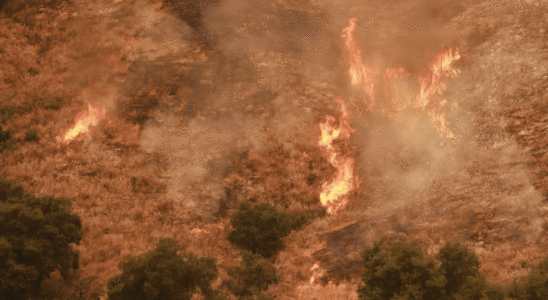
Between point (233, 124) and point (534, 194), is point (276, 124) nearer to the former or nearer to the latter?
point (233, 124)

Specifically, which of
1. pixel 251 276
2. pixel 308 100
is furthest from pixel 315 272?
pixel 308 100

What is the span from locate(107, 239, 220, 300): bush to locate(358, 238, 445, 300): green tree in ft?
15.6

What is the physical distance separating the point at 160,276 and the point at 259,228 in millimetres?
5233

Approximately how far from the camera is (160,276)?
524 inches

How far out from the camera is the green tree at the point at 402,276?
13.0 meters

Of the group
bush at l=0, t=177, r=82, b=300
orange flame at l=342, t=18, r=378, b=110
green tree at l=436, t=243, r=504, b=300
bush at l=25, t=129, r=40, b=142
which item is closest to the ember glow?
orange flame at l=342, t=18, r=378, b=110

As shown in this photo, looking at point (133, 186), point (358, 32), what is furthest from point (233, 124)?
point (358, 32)

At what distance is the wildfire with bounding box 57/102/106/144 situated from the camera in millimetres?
21891

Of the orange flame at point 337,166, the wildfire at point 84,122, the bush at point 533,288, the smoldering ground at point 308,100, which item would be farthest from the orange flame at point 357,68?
the wildfire at point 84,122

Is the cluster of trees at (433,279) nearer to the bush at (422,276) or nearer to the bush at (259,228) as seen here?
the bush at (422,276)

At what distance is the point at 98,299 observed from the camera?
1559 cm

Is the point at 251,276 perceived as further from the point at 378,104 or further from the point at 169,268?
the point at 378,104

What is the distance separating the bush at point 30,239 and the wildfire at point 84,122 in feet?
22.4

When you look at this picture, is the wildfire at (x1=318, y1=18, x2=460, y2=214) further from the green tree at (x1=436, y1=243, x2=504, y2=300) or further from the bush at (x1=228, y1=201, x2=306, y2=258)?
the green tree at (x1=436, y1=243, x2=504, y2=300)
